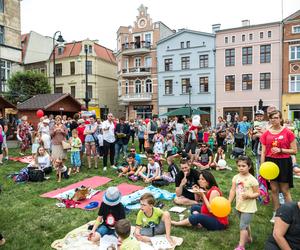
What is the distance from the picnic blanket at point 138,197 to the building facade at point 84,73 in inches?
1293

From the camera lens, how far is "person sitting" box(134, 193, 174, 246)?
15.8 feet

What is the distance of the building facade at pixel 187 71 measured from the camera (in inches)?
1298

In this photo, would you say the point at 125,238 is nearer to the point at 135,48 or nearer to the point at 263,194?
the point at 263,194

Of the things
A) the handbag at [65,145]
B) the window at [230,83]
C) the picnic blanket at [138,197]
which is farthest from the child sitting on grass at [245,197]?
the window at [230,83]

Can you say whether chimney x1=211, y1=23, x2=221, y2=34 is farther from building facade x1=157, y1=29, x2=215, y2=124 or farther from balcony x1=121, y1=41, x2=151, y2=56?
balcony x1=121, y1=41, x2=151, y2=56

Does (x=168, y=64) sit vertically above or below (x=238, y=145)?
above

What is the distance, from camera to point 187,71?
34062mm

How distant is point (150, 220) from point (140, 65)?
110 feet

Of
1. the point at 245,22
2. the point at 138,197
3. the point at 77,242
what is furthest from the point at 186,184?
the point at 245,22

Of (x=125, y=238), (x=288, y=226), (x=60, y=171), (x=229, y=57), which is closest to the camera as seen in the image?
(x=288, y=226)

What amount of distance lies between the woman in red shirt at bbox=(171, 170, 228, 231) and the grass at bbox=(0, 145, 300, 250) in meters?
0.11

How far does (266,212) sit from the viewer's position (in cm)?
596

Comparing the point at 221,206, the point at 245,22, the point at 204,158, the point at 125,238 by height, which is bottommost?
the point at 204,158

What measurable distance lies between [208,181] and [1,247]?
3.57 meters
